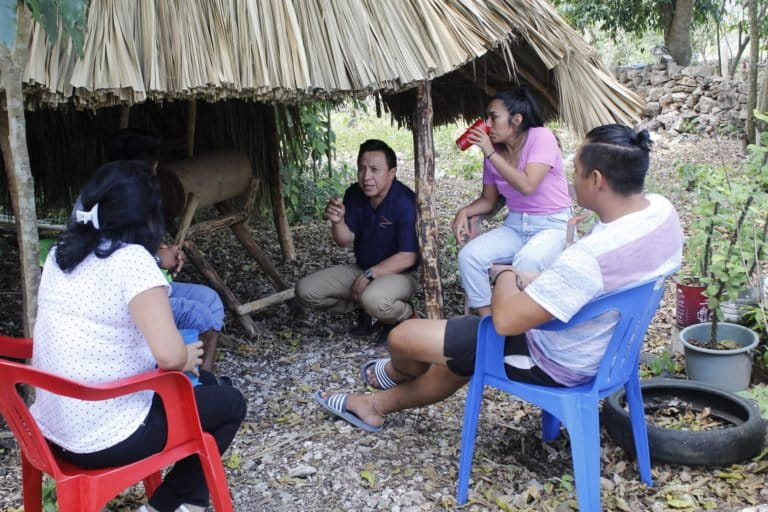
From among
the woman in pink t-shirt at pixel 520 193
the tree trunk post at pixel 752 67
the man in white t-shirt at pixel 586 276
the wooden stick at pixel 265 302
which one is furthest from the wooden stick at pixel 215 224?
the tree trunk post at pixel 752 67

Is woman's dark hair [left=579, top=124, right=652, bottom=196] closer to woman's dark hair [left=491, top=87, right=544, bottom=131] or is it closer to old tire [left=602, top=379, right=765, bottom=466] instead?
old tire [left=602, top=379, right=765, bottom=466]

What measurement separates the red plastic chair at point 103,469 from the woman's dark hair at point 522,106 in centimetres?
239

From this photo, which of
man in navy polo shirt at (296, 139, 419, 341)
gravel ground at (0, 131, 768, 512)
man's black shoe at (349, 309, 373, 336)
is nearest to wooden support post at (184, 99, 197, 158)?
man in navy polo shirt at (296, 139, 419, 341)

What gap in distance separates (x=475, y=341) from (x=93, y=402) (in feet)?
4.18

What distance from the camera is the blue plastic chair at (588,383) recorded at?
2354mm

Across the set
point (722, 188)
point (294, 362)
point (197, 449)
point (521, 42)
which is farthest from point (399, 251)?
point (197, 449)

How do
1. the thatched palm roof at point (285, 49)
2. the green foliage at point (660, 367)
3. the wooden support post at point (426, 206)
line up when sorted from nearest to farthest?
the thatched palm roof at point (285, 49) < the green foliage at point (660, 367) < the wooden support post at point (426, 206)

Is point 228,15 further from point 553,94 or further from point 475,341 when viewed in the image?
point 553,94

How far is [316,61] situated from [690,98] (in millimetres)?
9726

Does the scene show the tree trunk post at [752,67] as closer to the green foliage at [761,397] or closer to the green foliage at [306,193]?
the green foliage at [306,193]

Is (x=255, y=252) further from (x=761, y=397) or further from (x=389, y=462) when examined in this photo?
(x=761, y=397)

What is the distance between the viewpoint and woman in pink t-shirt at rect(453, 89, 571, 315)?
3.82 m

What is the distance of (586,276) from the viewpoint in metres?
2.26

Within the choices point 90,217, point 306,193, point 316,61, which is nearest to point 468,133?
point 316,61
